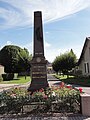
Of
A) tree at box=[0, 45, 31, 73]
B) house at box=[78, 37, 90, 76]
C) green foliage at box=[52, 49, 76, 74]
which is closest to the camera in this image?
house at box=[78, 37, 90, 76]

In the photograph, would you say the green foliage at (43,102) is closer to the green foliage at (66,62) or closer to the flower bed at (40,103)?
the flower bed at (40,103)

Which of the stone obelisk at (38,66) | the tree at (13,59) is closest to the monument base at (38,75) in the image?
the stone obelisk at (38,66)

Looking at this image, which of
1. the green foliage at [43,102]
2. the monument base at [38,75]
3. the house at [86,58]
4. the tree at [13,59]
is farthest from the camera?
the tree at [13,59]

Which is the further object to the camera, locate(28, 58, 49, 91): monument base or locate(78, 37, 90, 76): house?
locate(78, 37, 90, 76): house

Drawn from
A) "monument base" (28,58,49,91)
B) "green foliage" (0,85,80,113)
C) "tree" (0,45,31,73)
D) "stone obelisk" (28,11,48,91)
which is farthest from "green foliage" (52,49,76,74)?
"green foliage" (0,85,80,113)

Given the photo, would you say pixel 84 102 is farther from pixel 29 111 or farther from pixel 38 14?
pixel 38 14

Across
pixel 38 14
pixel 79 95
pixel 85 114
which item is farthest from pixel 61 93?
pixel 38 14

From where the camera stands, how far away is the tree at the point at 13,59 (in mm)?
47941

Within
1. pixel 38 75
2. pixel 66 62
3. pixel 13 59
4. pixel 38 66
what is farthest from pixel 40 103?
pixel 13 59

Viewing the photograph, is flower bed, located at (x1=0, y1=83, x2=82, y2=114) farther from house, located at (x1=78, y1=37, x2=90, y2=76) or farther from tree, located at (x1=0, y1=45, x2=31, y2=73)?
tree, located at (x1=0, y1=45, x2=31, y2=73)

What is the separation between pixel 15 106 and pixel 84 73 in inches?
1174

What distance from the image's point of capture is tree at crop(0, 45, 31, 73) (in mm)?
47941

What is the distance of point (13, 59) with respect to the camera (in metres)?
49.2

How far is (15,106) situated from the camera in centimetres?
811
